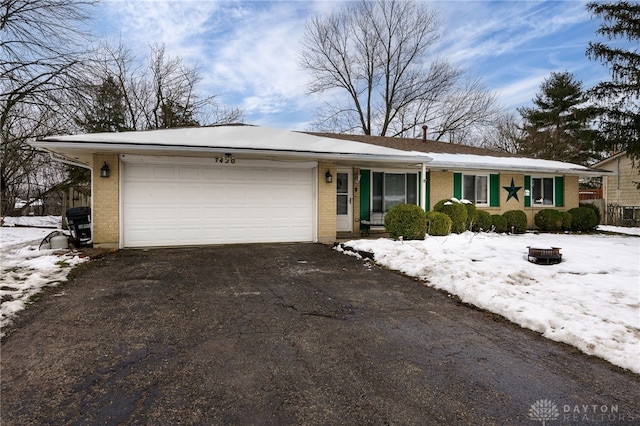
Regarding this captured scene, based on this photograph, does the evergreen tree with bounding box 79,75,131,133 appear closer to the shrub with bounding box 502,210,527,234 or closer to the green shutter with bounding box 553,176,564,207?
the shrub with bounding box 502,210,527,234

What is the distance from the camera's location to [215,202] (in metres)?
9.49

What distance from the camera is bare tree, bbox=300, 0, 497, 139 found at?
25453 millimetres

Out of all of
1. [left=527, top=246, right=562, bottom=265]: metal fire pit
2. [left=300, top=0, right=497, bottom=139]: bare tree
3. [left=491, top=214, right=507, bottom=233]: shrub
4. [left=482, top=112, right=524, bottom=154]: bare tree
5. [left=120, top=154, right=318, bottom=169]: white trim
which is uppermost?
[left=300, top=0, right=497, bottom=139]: bare tree

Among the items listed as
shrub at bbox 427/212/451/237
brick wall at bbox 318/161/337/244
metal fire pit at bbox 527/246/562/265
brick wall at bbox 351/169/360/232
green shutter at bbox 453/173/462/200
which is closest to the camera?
metal fire pit at bbox 527/246/562/265

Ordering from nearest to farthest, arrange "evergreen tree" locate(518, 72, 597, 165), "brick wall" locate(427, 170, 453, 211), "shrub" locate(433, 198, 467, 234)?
1. "shrub" locate(433, 198, 467, 234)
2. "brick wall" locate(427, 170, 453, 211)
3. "evergreen tree" locate(518, 72, 597, 165)

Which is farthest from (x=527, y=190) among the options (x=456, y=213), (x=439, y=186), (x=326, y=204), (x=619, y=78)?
(x=326, y=204)

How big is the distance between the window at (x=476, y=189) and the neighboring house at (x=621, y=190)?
9606 mm

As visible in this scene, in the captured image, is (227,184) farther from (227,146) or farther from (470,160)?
(470,160)

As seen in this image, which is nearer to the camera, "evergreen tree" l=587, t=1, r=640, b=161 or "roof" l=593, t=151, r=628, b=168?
"evergreen tree" l=587, t=1, r=640, b=161

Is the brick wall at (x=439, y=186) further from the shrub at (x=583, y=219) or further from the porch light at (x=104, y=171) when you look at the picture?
the porch light at (x=104, y=171)

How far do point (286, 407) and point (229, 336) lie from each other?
135 cm

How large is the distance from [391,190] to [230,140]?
19.5 ft

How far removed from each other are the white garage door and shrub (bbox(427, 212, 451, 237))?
11.2ft

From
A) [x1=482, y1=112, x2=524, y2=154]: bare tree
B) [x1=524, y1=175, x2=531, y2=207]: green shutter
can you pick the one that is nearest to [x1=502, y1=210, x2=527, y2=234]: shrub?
[x1=524, y1=175, x2=531, y2=207]: green shutter
